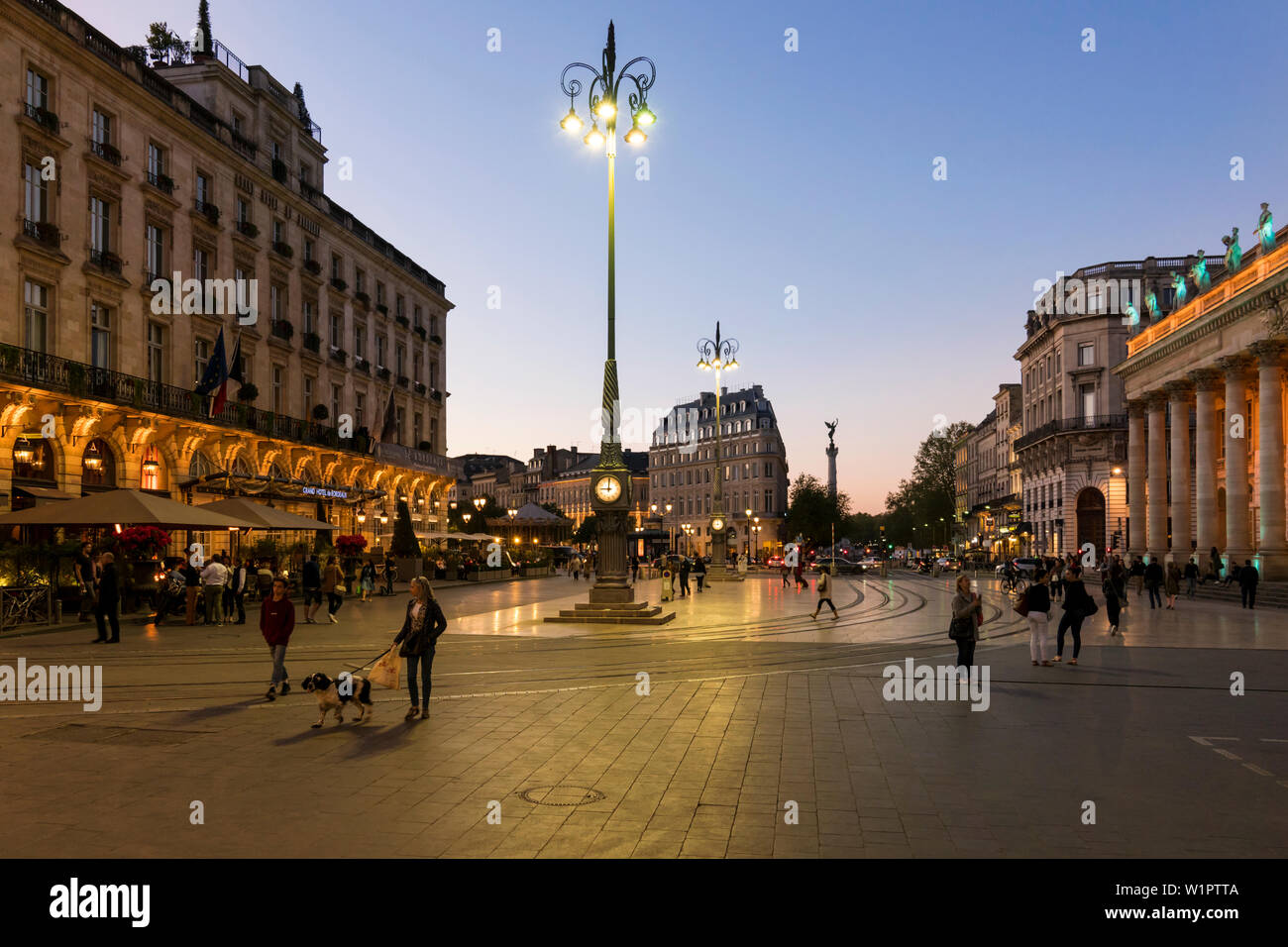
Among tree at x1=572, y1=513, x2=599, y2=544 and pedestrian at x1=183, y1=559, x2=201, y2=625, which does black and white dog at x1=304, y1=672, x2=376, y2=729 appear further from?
tree at x1=572, y1=513, x2=599, y2=544

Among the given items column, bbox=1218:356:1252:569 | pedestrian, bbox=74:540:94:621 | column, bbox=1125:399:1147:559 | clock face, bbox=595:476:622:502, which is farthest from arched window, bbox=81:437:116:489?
column, bbox=1125:399:1147:559

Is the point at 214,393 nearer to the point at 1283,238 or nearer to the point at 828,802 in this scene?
the point at 828,802

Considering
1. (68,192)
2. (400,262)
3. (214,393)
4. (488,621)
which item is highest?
(400,262)

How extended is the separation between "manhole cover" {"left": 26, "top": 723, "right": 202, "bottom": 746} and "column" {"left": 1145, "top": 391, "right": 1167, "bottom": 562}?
52.9m

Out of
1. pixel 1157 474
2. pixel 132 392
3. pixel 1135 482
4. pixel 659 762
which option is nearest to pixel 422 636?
pixel 659 762

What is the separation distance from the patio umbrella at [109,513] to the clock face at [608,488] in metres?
10.1

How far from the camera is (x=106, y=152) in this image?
30891 mm

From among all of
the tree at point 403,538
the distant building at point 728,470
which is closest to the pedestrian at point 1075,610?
the tree at point 403,538

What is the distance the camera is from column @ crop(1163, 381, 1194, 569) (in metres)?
49.1

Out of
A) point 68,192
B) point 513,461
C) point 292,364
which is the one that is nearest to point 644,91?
point 68,192

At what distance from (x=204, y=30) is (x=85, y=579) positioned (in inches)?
1185

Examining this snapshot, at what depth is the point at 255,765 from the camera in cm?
840

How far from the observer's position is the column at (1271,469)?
39.2 meters
